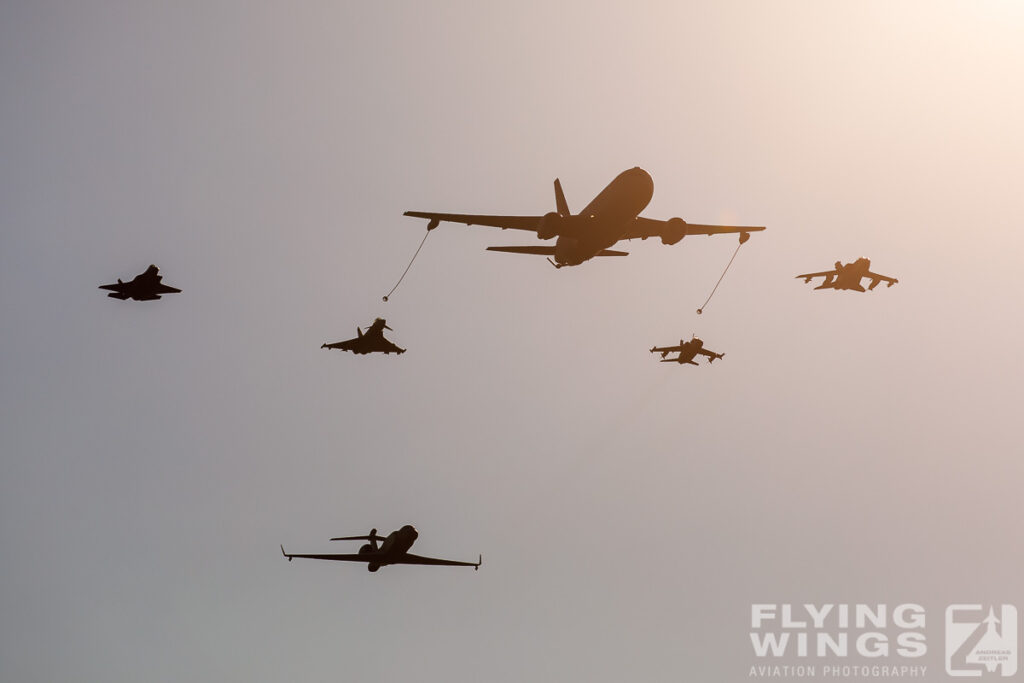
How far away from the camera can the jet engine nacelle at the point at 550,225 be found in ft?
229

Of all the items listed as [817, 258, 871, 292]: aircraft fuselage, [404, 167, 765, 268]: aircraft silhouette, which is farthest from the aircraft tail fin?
[817, 258, 871, 292]: aircraft fuselage

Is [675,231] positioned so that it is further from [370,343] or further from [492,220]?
[370,343]

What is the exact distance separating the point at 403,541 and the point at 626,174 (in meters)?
37.5

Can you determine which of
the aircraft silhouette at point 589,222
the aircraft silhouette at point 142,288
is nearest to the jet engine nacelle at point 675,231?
the aircraft silhouette at point 589,222

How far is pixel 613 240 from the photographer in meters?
72.2

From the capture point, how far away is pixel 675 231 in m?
76.2

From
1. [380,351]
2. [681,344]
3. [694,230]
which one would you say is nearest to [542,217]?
[694,230]

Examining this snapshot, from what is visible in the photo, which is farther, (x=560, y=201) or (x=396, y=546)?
(x=396, y=546)

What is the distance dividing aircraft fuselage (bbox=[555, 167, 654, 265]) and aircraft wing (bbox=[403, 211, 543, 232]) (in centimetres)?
232

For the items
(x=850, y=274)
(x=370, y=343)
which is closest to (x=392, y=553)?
(x=370, y=343)

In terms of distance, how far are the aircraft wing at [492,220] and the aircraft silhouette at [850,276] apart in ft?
132

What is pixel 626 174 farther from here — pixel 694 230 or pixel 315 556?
pixel 315 556

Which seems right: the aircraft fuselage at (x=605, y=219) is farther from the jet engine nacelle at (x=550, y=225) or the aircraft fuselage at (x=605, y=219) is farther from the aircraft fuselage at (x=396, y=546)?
the aircraft fuselage at (x=396, y=546)

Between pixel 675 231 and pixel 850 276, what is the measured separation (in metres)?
34.4
